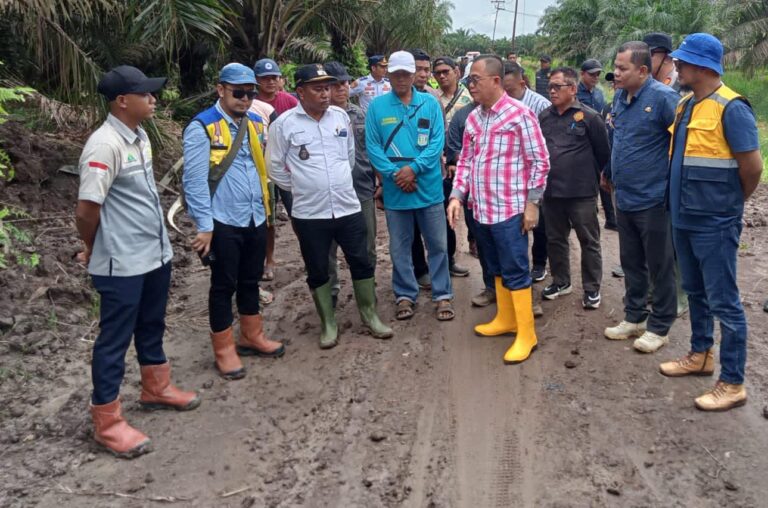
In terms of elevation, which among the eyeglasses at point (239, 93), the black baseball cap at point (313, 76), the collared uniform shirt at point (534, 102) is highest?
the black baseball cap at point (313, 76)

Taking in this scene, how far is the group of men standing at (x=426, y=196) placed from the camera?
12.3 ft

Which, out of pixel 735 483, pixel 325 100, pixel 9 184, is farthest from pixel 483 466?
pixel 9 184

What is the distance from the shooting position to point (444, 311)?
5641 millimetres

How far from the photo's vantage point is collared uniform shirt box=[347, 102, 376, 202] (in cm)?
573

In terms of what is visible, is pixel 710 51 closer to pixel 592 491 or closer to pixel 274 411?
pixel 592 491

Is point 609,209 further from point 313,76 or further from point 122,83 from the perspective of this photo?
point 122,83

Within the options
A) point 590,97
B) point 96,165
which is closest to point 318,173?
point 96,165

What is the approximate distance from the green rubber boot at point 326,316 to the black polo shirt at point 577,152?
6.81 feet

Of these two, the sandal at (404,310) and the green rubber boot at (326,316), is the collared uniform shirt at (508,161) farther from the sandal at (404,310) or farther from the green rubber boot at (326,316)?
the green rubber boot at (326,316)

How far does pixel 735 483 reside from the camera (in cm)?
339

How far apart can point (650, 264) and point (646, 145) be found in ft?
2.84

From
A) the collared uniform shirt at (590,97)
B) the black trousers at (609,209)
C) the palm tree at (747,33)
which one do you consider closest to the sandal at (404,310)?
the black trousers at (609,209)

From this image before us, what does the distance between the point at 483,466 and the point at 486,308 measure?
2.41 metres

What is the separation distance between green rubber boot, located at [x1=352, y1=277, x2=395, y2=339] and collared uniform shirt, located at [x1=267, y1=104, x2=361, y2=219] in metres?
0.65
